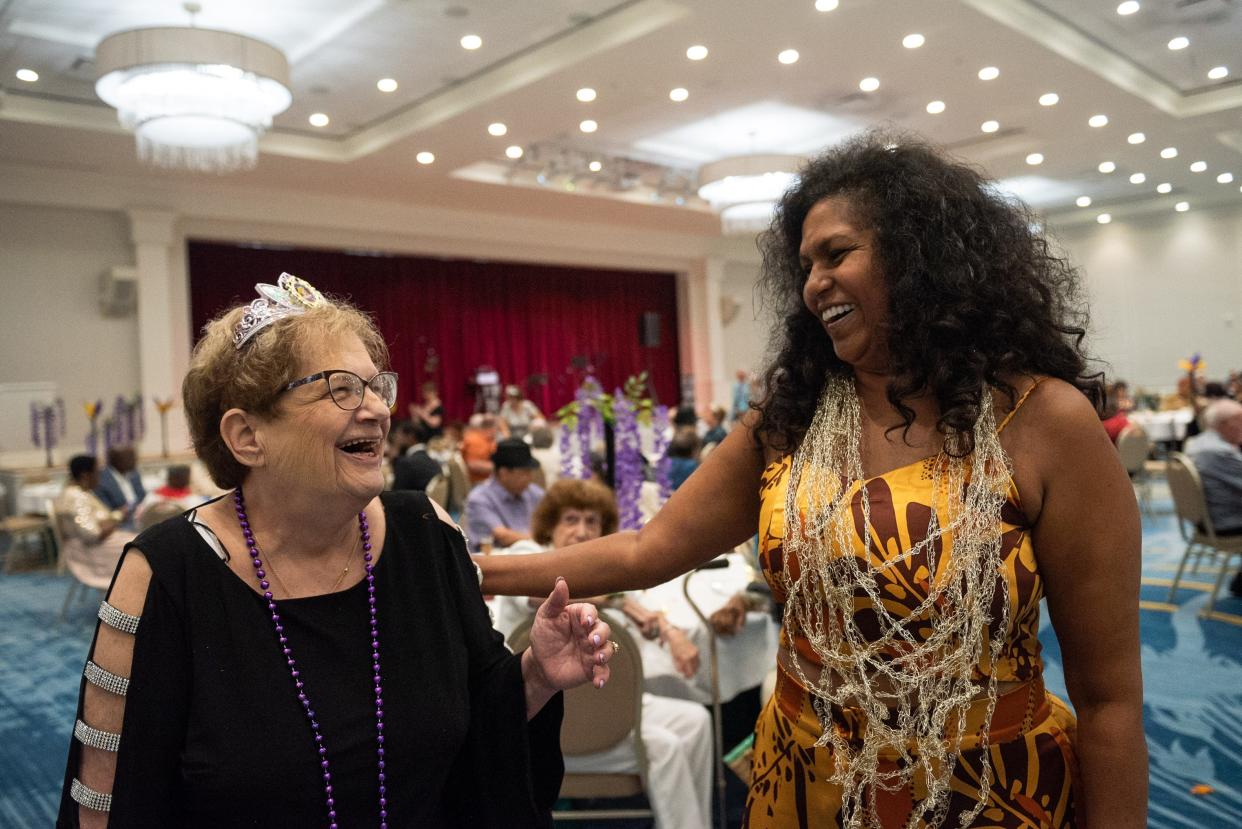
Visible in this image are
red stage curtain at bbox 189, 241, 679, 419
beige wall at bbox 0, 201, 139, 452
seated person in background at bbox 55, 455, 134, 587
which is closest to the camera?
seated person in background at bbox 55, 455, 134, 587

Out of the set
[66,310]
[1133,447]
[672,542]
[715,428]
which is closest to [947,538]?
[672,542]

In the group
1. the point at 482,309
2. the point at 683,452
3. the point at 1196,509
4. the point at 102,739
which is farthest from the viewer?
the point at 482,309

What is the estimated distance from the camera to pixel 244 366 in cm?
140

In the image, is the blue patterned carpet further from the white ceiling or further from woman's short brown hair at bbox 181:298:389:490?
the white ceiling

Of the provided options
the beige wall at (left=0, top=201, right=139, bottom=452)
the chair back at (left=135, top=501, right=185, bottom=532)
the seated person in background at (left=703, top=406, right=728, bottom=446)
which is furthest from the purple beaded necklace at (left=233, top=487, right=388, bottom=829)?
the beige wall at (left=0, top=201, right=139, bottom=452)

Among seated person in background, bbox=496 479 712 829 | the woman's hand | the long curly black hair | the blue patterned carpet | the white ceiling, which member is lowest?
the blue patterned carpet

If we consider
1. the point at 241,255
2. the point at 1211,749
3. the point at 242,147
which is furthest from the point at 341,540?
the point at 241,255

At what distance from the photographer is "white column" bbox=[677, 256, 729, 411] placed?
17797 millimetres

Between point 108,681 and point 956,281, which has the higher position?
point 956,281

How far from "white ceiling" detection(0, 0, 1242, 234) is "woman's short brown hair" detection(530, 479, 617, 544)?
15.0ft

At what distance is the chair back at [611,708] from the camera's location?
112 inches

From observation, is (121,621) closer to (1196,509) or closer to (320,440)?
(320,440)

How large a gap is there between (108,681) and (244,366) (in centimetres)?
46

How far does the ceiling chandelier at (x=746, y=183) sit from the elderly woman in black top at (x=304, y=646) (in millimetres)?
8559
